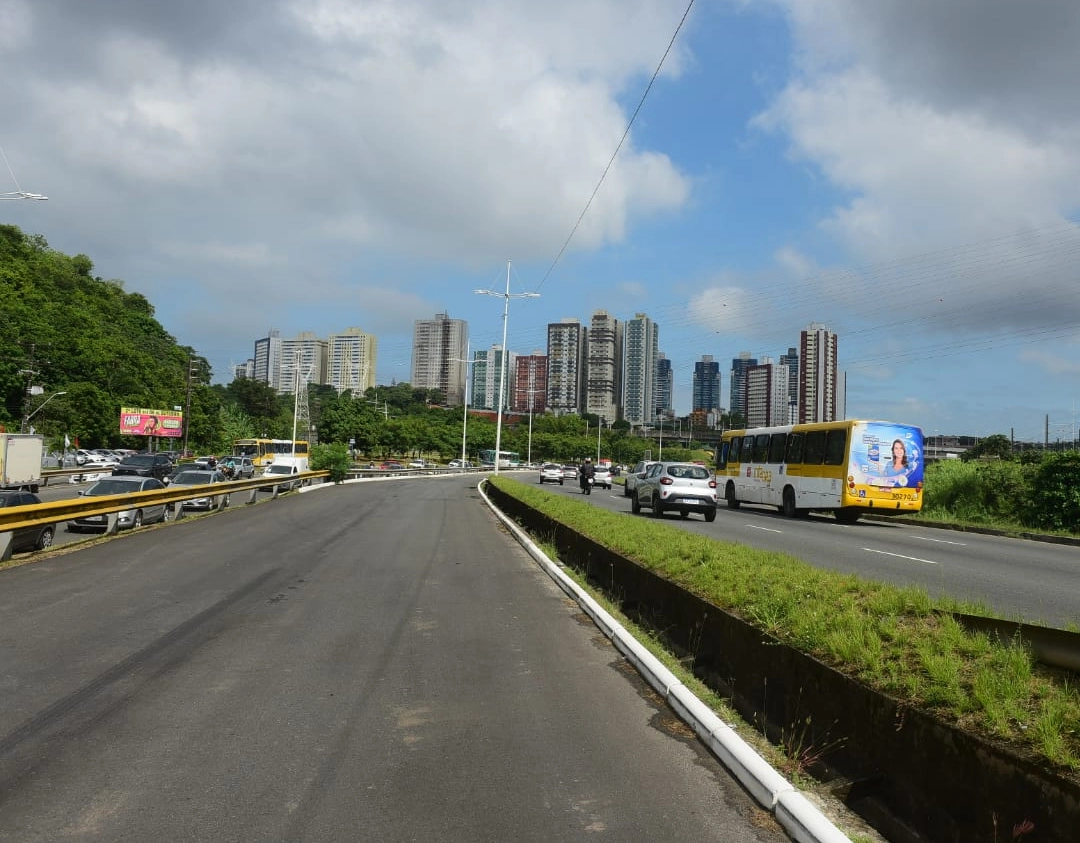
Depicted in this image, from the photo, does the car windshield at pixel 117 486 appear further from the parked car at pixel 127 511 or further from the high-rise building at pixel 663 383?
the high-rise building at pixel 663 383

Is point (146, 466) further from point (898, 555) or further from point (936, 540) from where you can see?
point (898, 555)

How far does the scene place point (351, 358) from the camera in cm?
17525

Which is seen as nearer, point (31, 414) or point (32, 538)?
point (32, 538)

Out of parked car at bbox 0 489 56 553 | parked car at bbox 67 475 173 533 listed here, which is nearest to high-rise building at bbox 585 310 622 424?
parked car at bbox 67 475 173 533

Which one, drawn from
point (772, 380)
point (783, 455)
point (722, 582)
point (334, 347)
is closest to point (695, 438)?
point (772, 380)

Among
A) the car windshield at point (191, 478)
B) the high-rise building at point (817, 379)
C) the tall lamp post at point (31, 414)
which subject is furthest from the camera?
the high-rise building at point (817, 379)

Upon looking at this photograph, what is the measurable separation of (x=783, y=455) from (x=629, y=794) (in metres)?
27.7

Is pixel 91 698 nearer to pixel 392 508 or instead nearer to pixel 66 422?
pixel 392 508

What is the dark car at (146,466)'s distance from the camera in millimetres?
41812

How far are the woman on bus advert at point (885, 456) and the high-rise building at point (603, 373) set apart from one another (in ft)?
447

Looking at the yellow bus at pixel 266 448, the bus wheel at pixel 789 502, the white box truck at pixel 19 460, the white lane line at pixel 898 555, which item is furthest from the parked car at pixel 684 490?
the yellow bus at pixel 266 448

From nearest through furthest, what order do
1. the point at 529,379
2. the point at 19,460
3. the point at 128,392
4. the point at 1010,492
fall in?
1. the point at 1010,492
2. the point at 19,460
3. the point at 128,392
4. the point at 529,379

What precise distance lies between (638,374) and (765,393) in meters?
45.4

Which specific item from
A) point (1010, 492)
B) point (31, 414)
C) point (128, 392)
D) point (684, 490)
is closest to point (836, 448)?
point (684, 490)
